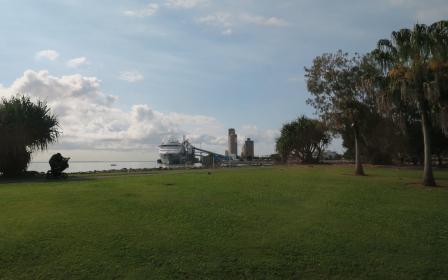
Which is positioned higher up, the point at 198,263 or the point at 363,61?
the point at 363,61

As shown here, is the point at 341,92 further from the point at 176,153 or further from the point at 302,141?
the point at 176,153

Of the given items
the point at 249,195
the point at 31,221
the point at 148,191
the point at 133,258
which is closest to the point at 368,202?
the point at 249,195

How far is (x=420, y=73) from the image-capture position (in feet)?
66.1

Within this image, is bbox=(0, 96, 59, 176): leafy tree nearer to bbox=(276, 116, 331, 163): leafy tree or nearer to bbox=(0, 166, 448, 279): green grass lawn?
bbox=(0, 166, 448, 279): green grass lawn

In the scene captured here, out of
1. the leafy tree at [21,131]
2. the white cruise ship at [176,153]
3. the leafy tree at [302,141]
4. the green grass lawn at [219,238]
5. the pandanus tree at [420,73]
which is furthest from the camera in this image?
the white cruise ship at [176,153]

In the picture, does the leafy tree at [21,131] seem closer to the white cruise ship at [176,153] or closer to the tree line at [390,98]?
the tree line at [390,98]

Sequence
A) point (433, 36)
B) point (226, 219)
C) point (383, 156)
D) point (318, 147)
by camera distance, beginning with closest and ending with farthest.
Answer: point (226, 219), point (433, 36), point (383, 156), point (318, 147)

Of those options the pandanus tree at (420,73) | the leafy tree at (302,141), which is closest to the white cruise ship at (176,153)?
the leafy tree at (302,141)

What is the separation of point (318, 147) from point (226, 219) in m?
45.9

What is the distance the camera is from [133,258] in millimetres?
7621

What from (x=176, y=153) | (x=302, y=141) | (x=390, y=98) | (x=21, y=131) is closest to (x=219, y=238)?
(x=390, y=98)

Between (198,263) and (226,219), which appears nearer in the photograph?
(198,263)

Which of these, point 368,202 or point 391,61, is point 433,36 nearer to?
point 391,61

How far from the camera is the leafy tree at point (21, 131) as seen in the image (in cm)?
2755
